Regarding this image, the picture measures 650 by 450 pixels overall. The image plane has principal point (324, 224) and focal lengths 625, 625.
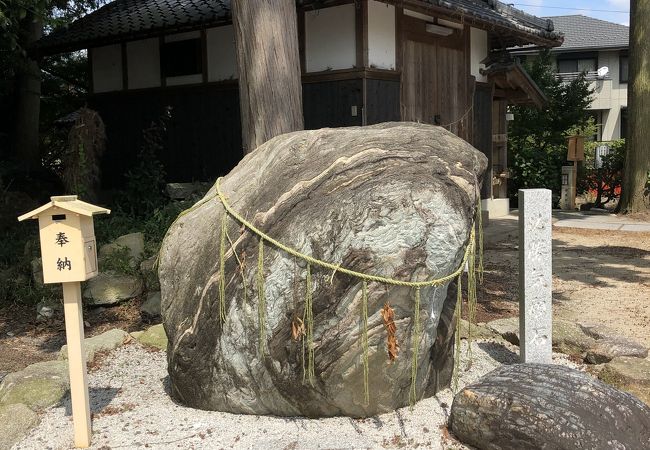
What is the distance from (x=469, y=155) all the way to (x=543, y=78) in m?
17.3

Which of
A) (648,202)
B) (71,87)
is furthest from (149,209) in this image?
(648,202)

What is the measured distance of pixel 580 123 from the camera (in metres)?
20.2

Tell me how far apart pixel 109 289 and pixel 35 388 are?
3.11 meters

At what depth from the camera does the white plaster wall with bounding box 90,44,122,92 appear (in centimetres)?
1200

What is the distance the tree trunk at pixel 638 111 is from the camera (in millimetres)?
14188

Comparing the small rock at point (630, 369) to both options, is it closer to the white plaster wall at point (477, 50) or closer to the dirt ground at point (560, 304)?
the dirt ground at point (560, 304)

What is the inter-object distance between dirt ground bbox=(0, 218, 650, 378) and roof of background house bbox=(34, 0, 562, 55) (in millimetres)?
3908

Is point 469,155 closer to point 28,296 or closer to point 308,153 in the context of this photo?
point 308,153

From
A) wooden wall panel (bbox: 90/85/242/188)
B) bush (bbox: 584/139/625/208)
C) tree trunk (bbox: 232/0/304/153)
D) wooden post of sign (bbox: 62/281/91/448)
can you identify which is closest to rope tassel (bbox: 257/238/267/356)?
wooden post of sign (bbox: 62/281/91/448)

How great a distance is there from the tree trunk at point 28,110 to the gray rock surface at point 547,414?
37.7 ft

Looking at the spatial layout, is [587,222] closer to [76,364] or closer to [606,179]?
[606,179]

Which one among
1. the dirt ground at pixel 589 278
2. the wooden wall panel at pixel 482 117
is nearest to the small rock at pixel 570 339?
the dirt ground at pixel 589 278

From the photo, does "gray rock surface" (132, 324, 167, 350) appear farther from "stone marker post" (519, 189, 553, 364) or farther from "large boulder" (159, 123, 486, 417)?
"stone marker post" (519, 189, 553, 364)

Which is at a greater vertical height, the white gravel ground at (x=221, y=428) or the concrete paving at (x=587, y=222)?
the white gravel ground at (x=221, y=428)
